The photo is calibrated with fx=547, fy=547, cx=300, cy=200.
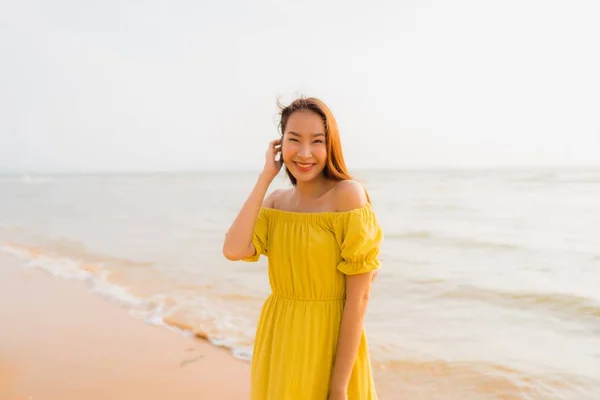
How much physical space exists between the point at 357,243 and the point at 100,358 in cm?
362

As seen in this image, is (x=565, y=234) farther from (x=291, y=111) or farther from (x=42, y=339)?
(x=291, y=111)

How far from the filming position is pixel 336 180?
2.10m

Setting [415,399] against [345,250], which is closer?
[345,250]

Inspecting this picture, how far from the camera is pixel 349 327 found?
195 centimetres

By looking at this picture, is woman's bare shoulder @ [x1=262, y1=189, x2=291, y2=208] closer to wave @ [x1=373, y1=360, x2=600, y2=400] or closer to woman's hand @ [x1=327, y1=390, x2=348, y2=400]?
woman's hand @ [x1=327, y1=390, x2=348, y2=400]

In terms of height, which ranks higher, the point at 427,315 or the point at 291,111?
the point at 291,111

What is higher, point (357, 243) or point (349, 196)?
point (349, 196)

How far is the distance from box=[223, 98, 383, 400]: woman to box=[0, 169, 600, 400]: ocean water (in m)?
0.21

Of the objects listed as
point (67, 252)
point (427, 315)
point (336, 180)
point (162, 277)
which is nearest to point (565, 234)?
point (427, 315)

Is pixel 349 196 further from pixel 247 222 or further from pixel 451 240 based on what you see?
pixel 451 240

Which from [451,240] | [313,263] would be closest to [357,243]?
[313,263]

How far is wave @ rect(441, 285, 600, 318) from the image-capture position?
680 cm

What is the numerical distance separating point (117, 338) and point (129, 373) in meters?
0.86

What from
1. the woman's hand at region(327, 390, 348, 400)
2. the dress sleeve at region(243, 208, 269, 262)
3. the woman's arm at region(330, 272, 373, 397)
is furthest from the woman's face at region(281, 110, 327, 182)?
the woman's hand at region(327, 390, 348, 400)
